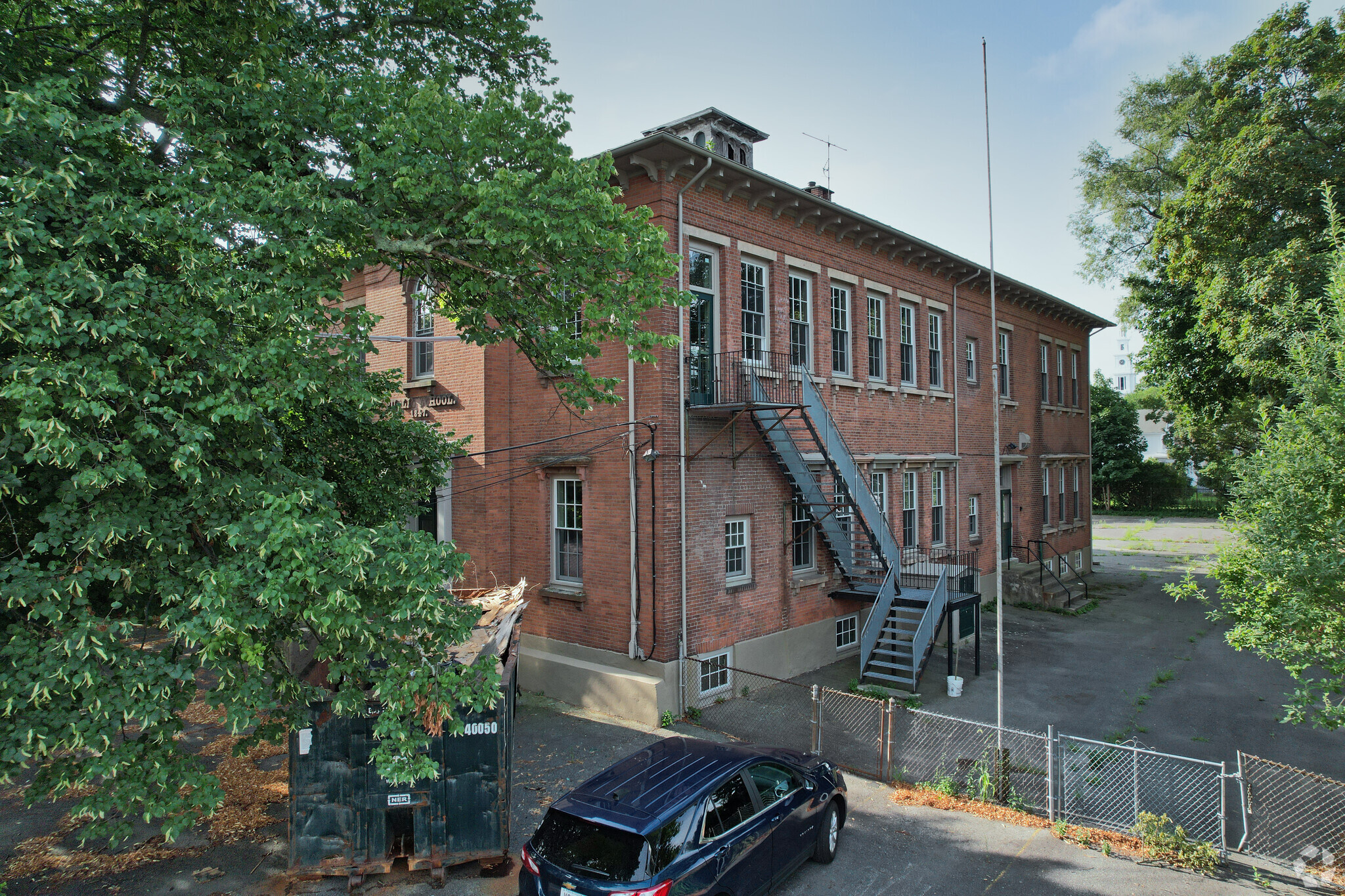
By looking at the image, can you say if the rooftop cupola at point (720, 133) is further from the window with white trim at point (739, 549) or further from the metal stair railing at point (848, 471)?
the window with white trim at point (739, 549)

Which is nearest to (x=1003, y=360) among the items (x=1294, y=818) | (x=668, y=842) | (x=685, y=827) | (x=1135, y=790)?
(x=1294, y=818)

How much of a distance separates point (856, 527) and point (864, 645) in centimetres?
269

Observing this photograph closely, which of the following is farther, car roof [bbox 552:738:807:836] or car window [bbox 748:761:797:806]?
car window [bbox 748:761:797:806]

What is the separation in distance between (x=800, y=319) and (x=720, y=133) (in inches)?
185

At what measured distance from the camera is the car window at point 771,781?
7496 millimetres

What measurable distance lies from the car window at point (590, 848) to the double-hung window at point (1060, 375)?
26036mm

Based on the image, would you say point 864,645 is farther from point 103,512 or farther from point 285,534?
point 103,512

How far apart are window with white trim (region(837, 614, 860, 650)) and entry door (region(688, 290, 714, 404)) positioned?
21.1 feet

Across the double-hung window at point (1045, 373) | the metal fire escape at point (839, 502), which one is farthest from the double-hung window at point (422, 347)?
the double-hung window at point (1045, 373)

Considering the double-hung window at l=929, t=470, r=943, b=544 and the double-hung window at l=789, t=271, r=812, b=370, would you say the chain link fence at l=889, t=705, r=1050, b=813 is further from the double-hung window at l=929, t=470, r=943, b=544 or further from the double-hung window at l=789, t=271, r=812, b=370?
the double-hung window at l=929, t=470, r=943, b=544

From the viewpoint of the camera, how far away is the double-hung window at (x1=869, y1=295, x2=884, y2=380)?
18.0 meters

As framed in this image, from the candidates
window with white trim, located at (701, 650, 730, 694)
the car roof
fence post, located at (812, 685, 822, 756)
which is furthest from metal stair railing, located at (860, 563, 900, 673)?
the car roof

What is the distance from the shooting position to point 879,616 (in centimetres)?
1473

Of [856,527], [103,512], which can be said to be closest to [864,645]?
[856,527]
